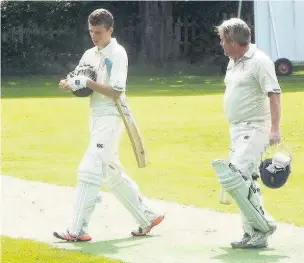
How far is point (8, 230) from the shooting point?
10531 mm

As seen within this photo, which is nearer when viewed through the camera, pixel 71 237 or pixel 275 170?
pixel 275 170

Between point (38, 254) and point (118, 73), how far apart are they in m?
1.77

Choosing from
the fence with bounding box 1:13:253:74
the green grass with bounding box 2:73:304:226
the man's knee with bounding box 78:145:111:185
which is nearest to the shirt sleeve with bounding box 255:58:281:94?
the man's knee with bounding box 78:145:111:185

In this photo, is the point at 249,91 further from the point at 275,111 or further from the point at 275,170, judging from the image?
the point at 275,170

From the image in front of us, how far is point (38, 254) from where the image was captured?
9.16m

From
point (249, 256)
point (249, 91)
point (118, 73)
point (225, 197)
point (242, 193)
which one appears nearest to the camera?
point (249, 256)

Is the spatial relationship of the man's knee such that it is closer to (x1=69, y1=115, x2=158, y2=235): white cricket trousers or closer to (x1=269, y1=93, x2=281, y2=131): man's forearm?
(x1=69, y1=115, x2=158, y2=235): white cricket trousers

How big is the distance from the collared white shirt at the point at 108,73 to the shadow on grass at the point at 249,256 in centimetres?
160

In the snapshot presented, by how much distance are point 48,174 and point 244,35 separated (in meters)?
5.85

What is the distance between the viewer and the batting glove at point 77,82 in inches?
387

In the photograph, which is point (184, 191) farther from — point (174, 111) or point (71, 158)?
point (174, 111)

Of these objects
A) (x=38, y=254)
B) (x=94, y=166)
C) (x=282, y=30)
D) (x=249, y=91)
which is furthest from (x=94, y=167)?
(x=282, y=30)

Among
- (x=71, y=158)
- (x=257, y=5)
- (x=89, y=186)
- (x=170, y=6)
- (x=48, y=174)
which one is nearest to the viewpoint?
(x=89, y=186)

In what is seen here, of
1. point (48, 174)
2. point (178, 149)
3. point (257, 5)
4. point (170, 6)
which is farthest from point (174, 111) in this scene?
point (170, 6)
